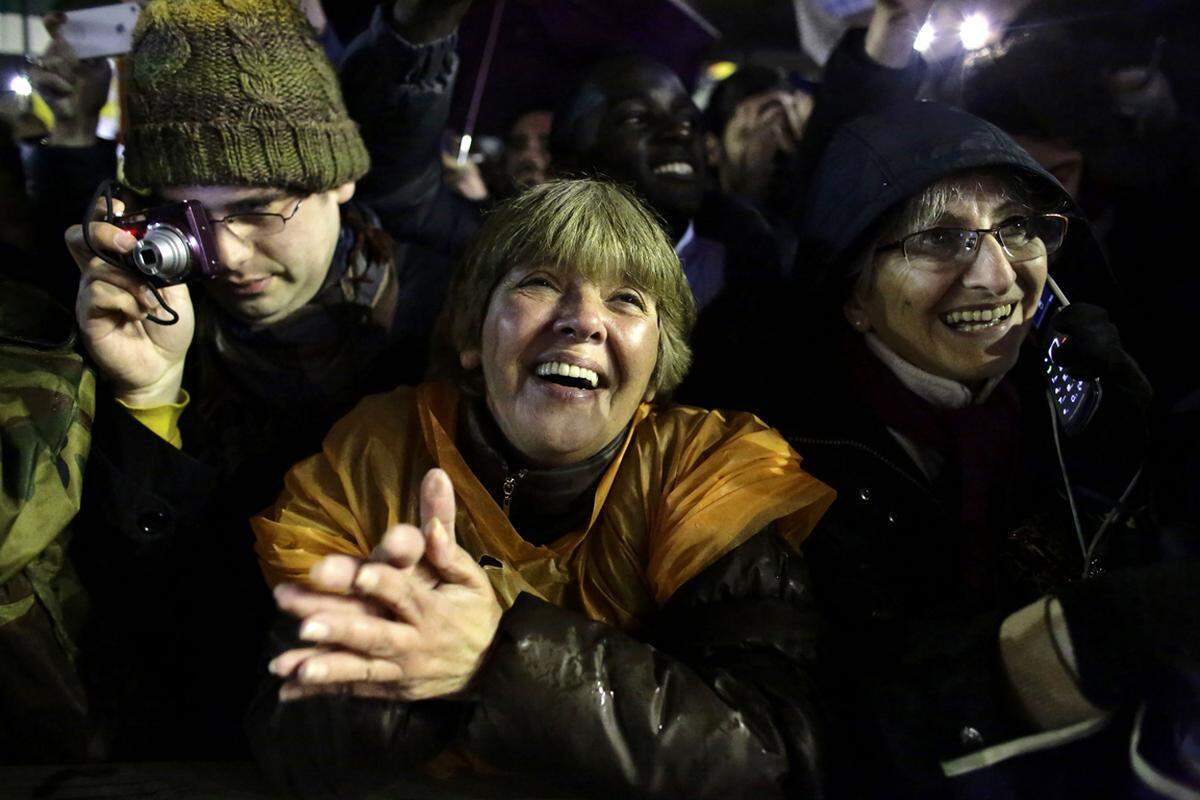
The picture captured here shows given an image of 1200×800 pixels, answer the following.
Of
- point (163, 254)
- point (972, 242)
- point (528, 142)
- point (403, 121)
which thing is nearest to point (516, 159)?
point (528, 142)

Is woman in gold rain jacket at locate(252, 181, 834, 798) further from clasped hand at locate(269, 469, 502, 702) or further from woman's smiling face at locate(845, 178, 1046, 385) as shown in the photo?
woman's smiling face at locate(845, 178, 1046, 385)

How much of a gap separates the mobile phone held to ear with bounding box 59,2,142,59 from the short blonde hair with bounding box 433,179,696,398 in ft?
4.61

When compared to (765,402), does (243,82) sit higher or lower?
higher

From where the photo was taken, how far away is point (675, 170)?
3.16m

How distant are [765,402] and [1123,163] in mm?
1703

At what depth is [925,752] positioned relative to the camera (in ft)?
4.89

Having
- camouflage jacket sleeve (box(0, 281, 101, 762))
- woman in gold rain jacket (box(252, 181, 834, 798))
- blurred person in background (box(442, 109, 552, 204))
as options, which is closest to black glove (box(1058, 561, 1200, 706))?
woman in gold rain jacket (box(252, 181, 834, 798))

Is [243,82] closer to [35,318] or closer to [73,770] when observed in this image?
[35,318]

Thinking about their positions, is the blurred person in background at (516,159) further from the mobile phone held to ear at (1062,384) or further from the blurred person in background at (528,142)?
the mobile phone held to ear at (1062,384)

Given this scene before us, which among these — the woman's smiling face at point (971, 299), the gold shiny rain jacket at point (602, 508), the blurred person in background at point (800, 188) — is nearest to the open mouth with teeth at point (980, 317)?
the woman's smiling face at point (971, 299)

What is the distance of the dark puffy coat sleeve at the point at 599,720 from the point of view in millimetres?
1438

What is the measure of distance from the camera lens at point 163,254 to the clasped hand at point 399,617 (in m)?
1.02

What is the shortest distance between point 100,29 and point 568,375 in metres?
1.95

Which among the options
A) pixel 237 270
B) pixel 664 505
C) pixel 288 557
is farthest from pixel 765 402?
pixel 237 270
